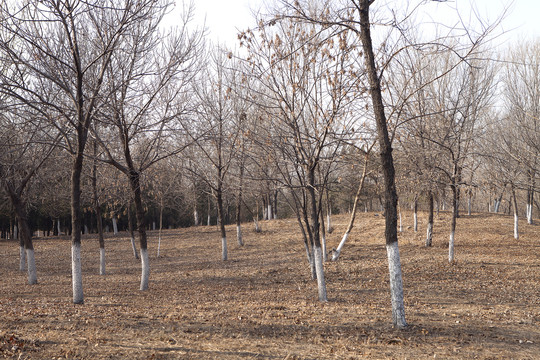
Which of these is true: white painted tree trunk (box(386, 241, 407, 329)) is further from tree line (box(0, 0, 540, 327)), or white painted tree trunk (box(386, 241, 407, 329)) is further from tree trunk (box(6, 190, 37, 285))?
tree trunk (box(6, 190, 37, 285))

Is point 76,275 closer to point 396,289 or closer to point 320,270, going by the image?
point 320,270

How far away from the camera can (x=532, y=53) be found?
17.1 metres

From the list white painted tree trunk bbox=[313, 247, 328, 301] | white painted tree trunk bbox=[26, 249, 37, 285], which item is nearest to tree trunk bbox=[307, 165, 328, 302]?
white painted tree trunk bbox=[313, 247, 328, 301]

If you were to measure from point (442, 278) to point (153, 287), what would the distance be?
9.24m

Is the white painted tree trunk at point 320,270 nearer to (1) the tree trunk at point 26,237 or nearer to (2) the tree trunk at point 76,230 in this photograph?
(2) the tree trunk at point 76,230

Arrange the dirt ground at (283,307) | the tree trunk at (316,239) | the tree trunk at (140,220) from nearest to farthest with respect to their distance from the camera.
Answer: the dirt ground at (283,307) < the tree trunk at (316,239) < the tree trunk at (140,220)

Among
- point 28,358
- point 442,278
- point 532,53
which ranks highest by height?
point 532,53

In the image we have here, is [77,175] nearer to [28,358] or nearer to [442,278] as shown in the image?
[28,358]

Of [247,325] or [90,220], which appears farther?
[90,220]

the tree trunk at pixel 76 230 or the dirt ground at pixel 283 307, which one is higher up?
the tree trunk at pixel 76 230

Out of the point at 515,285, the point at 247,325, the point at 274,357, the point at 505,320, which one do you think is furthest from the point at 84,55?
the point at 515,285

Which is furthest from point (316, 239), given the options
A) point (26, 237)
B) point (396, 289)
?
point (26, 237)

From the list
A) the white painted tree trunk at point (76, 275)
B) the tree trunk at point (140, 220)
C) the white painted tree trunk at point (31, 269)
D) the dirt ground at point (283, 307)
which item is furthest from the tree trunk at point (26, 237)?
the white painted tree trunk at point (76, 275)

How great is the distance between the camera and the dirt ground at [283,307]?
604 centimetres
